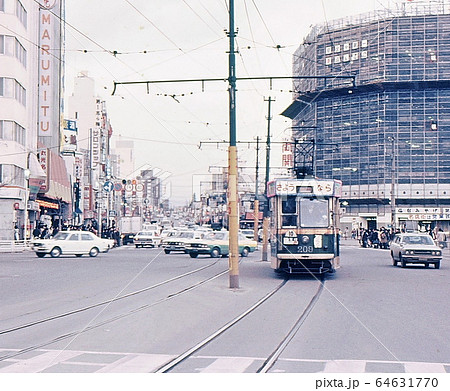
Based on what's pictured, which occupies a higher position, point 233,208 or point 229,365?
point 233,208

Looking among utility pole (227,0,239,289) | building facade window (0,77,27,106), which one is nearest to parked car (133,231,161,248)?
building facade window (0,77,27,106)

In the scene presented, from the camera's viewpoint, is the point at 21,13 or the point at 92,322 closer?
the point at 92,322

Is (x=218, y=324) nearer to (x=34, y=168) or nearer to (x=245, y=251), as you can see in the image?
(x=245, y=251)

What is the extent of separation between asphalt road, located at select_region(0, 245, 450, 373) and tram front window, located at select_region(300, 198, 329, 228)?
1997mm

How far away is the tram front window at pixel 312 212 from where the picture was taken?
2484 centimetres

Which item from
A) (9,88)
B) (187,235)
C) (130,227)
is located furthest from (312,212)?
(130,227)

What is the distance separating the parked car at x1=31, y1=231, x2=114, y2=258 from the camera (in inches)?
1592

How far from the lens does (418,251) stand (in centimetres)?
3247

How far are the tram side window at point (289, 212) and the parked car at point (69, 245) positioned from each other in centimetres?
1970

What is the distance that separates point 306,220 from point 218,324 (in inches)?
471

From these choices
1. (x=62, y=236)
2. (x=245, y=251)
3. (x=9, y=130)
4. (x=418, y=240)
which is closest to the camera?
(x=418, y=240)
